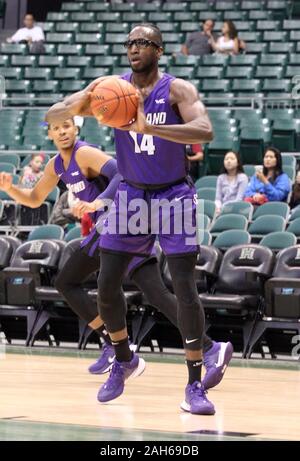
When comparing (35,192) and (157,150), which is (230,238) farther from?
(157,150)

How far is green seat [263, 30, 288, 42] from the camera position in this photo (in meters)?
19.3

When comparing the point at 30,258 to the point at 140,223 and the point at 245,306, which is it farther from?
the point at 140,223

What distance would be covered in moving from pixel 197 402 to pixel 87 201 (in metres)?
2.19

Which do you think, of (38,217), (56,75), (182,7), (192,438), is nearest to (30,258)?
(38,217)

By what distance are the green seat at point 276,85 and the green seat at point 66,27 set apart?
5457 millimetres

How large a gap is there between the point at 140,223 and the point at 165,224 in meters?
0.17

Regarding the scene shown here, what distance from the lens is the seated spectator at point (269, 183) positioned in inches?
489

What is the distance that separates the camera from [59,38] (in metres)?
21.4

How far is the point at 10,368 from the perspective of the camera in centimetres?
866

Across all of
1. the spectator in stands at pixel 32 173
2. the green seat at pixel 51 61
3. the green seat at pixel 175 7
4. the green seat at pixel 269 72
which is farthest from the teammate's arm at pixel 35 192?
the green seat at pixel 175 7

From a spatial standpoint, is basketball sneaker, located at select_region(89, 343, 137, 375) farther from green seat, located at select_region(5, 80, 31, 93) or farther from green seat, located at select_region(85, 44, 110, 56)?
green seat, located at select_region(85, 44, 110, 56)

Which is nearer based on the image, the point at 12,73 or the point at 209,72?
the point at 209,72

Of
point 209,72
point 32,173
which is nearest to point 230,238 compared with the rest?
point 32,173

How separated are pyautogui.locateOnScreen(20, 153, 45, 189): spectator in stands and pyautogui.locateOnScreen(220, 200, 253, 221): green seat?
2.53 meters
